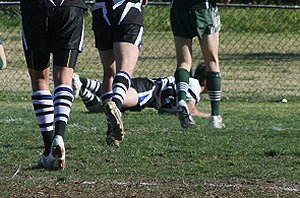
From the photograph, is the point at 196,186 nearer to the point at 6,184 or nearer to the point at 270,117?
the point at 6,184

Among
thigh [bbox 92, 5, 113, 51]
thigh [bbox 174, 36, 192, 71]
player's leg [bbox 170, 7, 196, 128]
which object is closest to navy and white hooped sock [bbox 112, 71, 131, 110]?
thigh [bbox 92, 5, 113, 51]

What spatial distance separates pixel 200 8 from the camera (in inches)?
435

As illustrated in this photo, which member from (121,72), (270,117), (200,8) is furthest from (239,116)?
(121,72)

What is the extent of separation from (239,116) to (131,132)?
306cm

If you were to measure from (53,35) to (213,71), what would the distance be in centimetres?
337

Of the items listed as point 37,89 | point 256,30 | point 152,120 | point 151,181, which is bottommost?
point 256,30

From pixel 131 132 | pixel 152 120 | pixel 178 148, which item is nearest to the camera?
pixel 178 148

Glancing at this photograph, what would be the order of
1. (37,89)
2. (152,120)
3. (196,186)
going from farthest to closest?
(152,120) → (37,89) → (196,186)

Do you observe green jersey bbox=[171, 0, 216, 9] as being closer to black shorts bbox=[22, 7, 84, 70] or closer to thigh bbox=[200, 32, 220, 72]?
thigh bbox=[200, 32, 220, 72]

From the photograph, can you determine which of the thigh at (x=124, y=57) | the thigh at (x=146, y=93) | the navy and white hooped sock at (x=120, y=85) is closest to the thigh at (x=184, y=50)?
the thigh at (x=146, y=93)

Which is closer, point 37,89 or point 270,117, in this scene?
point 37,89

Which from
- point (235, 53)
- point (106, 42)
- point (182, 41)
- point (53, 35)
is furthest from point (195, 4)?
point (235, 53)

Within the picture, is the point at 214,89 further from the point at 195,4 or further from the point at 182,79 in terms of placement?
the point at 195,4

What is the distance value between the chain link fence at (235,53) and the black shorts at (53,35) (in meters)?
7.29
